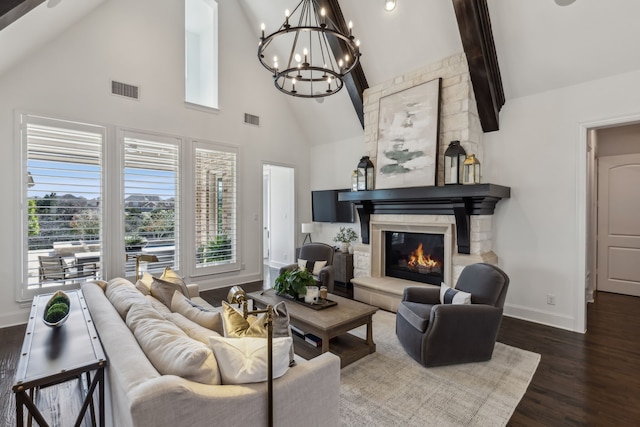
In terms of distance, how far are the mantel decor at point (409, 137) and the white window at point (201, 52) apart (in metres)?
3.16

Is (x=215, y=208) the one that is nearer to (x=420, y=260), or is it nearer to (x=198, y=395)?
(x=420, y=260)

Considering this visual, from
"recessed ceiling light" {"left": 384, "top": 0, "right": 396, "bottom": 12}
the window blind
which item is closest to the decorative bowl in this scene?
the window blind

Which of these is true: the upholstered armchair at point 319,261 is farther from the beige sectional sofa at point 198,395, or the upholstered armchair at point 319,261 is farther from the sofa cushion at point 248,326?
the beige sectional sofa at point 198,395

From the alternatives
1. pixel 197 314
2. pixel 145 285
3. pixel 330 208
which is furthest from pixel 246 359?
pixel 330 208

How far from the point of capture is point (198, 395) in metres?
1.34

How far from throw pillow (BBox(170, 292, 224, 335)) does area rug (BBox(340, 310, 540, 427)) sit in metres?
1.14

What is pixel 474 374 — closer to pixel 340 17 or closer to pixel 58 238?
pixel 340 17

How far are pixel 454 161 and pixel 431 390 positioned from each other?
113 inches

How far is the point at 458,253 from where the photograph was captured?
171 inches

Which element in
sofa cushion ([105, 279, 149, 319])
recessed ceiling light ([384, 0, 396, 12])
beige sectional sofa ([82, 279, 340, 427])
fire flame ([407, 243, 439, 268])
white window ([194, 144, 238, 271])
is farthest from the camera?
white window ([194, 144, 238, 271])

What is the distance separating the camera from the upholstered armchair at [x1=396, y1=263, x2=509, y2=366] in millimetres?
2865

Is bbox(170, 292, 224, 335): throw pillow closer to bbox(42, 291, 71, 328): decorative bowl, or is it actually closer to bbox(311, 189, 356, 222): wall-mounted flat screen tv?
bbox(42, 291, 71, 328): decorative bowl

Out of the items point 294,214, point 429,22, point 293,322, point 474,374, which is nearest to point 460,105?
point 429,22

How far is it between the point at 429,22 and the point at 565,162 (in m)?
2.55
